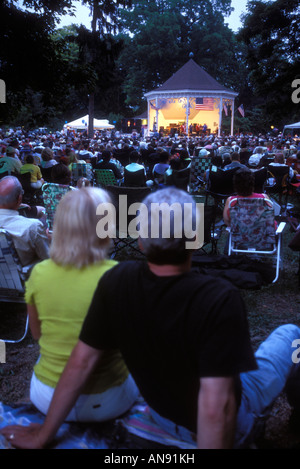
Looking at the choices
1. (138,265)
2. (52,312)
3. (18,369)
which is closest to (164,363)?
(138,265)

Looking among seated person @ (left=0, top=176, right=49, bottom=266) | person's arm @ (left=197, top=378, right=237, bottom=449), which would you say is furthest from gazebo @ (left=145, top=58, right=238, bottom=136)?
person's arm @ (left=197, top=378, right=237, bottom=449)

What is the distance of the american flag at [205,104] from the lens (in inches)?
1781

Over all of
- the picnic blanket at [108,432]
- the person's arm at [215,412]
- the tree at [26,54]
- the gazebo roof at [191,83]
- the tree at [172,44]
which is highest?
the tree at [172,44]

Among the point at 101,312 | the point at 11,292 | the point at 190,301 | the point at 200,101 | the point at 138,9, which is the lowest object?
the point at 11,292

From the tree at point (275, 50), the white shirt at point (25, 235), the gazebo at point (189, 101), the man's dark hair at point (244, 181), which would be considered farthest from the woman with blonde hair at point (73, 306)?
the gazebo at point (189, 101)

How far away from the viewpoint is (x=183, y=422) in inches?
64.4

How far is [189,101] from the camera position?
43062 millimetres

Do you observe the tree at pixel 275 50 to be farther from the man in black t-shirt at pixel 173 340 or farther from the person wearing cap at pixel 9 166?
the man in black t-shirt at pixel 173 340

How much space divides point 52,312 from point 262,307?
3190mm

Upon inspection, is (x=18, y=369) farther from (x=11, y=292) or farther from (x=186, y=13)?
(x=186, y=13)

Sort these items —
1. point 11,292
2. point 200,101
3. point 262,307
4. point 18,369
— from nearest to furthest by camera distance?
1. point 18,369
2. point 11,292
3. point 262,307
4. point 200,101

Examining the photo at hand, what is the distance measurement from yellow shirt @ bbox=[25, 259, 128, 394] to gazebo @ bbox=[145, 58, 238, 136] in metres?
40.2

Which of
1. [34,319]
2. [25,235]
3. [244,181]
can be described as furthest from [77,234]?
[244,181]

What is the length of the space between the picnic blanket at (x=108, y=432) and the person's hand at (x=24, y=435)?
0.03 m
